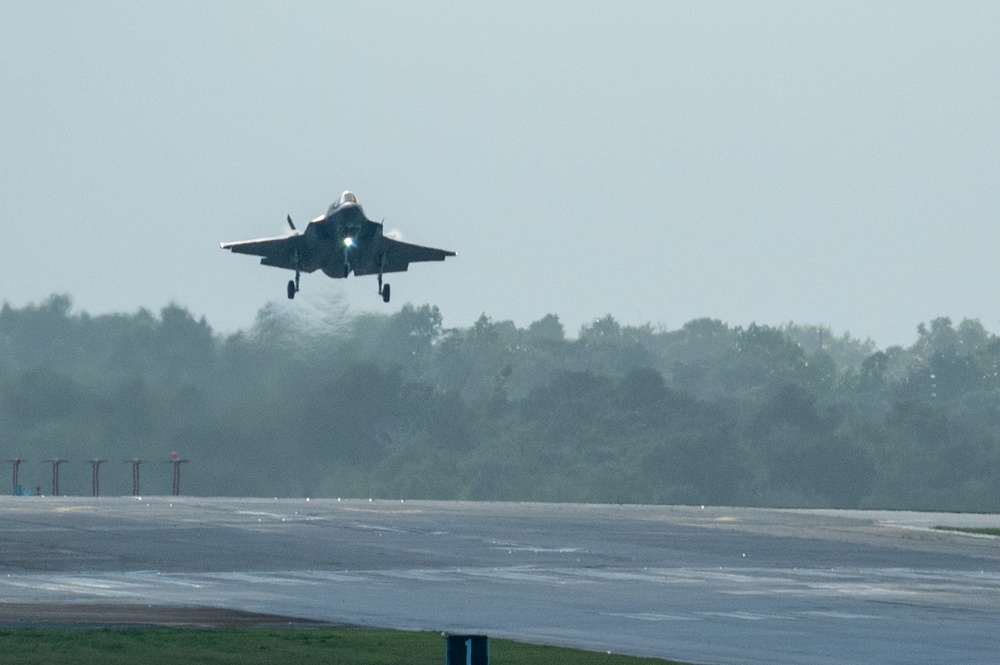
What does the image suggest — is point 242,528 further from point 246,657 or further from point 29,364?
point 29,364

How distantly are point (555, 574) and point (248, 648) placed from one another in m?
14.2

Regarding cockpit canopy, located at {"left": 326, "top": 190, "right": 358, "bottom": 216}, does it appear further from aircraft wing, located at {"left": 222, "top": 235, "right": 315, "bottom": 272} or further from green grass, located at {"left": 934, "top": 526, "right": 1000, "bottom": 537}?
green grass, located at {"left": 934, "top": 526, "right": 1000, "bottom": 537}

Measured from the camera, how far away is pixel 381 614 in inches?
1085

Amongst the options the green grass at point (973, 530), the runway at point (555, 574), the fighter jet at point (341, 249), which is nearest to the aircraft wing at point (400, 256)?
the fighter jet at point (341, 249)

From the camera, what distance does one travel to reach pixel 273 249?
222ft

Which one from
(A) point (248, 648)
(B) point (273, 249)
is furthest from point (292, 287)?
(A) point (248, 648)

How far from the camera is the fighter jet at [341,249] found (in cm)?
6312

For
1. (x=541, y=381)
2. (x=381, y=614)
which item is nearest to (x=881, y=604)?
(x=381, y=614)

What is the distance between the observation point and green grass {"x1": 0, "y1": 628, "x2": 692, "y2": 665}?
21516 mm

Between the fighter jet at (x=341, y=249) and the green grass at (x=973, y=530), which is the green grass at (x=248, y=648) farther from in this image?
the fighter jet at (x=341, y=249)

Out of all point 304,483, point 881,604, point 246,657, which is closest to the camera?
point 246,657

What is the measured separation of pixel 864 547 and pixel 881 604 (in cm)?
1630

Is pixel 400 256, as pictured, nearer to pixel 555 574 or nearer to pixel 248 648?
pixel 555 574

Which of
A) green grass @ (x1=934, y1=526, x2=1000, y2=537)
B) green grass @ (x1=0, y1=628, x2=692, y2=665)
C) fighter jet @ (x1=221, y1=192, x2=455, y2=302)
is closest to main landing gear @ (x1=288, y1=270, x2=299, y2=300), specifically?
fighter jet @ (x1=221, y1=192, x2=455, y2=302)
